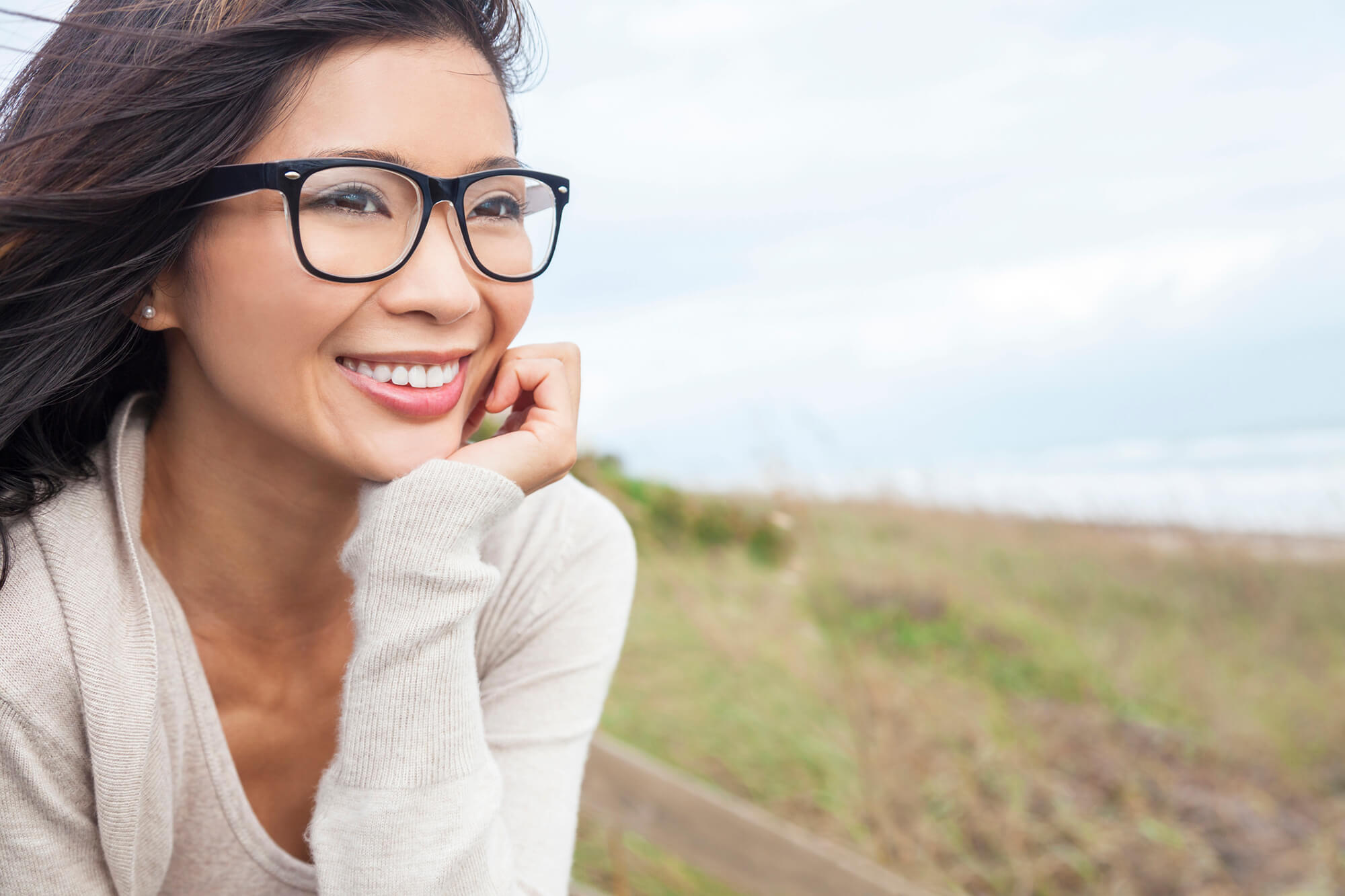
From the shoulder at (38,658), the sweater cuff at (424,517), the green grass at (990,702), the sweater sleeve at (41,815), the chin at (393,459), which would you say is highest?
the chin at (393,459)

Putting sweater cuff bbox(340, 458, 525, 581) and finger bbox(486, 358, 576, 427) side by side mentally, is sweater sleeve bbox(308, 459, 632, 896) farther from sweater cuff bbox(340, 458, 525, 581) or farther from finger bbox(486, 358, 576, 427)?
finger bbox(486, 358, 576, 427)

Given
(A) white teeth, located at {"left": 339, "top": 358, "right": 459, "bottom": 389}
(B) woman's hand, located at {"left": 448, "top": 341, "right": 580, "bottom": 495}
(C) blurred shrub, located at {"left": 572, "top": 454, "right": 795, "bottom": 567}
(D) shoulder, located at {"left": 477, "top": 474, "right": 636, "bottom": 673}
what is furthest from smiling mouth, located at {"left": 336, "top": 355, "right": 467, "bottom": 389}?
(C) blurred shrub, located at {"left": 572, "top": 454, "right": 795, "bottom": 567}

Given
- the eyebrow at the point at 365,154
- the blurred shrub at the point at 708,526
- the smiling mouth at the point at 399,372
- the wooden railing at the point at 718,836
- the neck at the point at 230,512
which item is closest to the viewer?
the eyebrow at the point at 365,154

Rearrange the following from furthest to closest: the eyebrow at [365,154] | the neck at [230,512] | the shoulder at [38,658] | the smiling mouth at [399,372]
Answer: the neck at [230,512] < the smiling mouth at [399,372] < the eyebrow at [365,154] < the shoulder at [38,658]

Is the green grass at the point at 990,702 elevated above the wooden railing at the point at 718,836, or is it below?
below

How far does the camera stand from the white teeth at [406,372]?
1.53 meters

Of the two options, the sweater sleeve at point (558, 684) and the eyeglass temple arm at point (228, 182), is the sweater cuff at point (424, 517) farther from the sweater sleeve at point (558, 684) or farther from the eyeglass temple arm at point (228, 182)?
the eyeglass temple arm at point (228, 182)

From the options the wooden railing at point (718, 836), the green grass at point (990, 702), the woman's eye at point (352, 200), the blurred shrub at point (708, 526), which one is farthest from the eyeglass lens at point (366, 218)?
the blurred shrub at point (708, 526)

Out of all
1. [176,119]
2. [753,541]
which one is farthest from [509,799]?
[753,541]

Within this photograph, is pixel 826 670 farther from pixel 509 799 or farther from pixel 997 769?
pixel 509 799

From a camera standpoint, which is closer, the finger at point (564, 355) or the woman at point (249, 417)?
the woman at point (249, 417)

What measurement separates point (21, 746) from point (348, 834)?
458 mm

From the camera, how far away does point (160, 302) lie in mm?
1569

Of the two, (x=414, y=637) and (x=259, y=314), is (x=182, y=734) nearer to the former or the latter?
(x=414, y=637)
